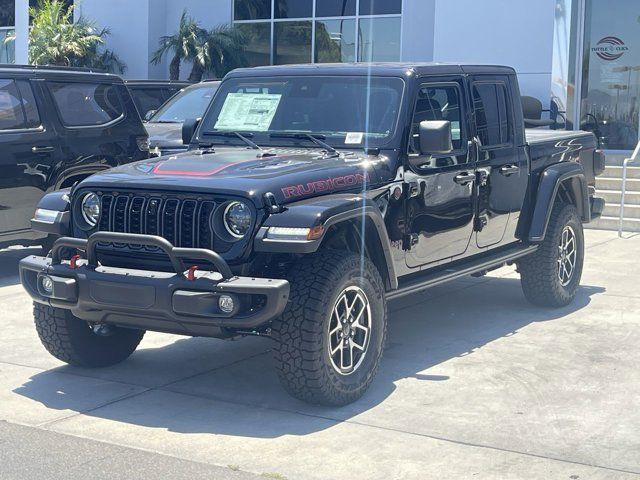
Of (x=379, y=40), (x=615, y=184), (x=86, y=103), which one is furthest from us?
(x=379, y=40)

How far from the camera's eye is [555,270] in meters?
8.49

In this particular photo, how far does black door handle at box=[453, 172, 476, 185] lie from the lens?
720cm

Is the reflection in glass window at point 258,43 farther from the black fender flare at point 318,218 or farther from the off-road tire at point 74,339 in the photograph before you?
the black fender flare at point 318,218

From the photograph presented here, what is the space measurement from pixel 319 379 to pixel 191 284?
0.86 m

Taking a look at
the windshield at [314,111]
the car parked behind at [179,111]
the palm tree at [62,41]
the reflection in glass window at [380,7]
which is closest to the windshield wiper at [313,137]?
the windshield at [314,111]

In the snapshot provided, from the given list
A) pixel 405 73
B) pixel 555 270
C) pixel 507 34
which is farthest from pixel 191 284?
pixel 507 34

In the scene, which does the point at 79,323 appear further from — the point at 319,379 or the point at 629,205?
the point at 629,205

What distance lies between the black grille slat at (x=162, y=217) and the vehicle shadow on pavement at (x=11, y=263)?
4.05 meters

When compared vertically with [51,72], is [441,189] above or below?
below

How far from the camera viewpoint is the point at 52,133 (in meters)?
9.81

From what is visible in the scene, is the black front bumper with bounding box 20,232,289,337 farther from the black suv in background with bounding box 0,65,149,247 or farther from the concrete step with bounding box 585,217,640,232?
the concrete step with bounding box 585,217,640,232

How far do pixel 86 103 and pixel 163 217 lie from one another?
4.82m

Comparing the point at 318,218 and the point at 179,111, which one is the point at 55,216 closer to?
the point at 318,218

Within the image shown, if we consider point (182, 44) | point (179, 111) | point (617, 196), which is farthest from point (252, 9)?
point (617, 196)
